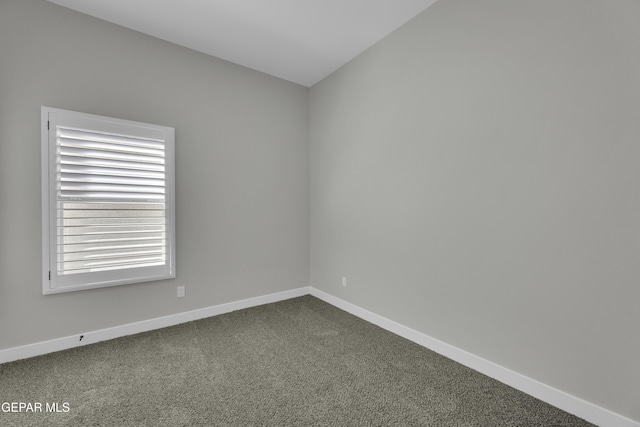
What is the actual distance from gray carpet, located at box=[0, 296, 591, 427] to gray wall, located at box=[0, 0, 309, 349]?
0.44m

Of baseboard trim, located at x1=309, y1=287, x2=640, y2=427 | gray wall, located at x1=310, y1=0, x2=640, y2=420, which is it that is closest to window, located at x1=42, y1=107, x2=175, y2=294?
gray wall, located at x1=310, y1=0, x2=640, y2=420

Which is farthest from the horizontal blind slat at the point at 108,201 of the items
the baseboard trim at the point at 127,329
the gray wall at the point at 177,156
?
the baseboard trim at the point at 127,329

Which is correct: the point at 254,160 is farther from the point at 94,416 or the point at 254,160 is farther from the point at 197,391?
the point at 94,416

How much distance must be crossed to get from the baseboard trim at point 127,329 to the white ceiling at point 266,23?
2.83 m

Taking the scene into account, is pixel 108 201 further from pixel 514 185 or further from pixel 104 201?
pixel 514 185

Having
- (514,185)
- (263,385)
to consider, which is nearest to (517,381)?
(514,185)

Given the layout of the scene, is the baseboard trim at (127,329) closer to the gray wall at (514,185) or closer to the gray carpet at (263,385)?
the gray carpet at (263,385)

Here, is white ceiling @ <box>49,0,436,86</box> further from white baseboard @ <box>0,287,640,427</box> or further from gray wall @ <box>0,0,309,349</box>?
white baseboard @ <box>0,287,640,427</box>

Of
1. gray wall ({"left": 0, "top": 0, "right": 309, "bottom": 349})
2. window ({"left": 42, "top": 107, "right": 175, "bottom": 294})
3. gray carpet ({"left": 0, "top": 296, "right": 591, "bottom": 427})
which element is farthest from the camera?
window ({"left": 42, "top": 107, "right": 175, "bottom": 294})

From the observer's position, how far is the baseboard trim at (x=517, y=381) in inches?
61.4

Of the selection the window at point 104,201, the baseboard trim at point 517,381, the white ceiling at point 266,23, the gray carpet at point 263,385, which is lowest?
the gray carpet at point 263,385

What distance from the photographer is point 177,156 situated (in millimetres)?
2924

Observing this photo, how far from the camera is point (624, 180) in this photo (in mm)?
1499

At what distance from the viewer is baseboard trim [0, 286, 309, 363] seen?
225 cm
